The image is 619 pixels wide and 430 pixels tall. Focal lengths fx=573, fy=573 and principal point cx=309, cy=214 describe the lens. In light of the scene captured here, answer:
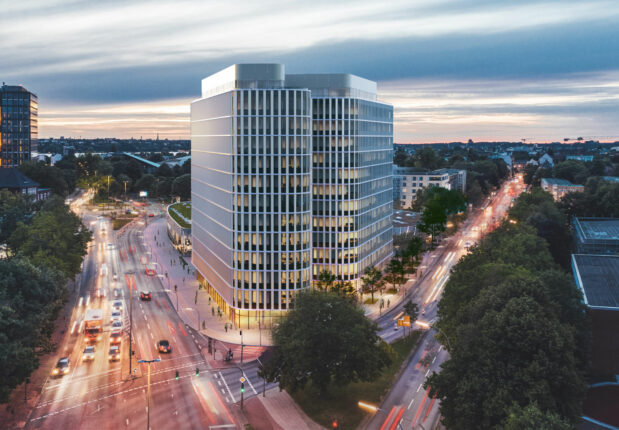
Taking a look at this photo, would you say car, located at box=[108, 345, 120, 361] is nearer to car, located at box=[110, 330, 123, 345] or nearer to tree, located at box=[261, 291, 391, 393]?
car, located at box=[110, 330, 123, 345]

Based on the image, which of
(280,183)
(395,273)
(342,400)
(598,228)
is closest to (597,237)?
(598,228)

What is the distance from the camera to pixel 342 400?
65250mm

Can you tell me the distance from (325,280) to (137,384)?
123ft

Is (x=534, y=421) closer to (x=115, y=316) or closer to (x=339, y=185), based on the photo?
(x=339, y=185)

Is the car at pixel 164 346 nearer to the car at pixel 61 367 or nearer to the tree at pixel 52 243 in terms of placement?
the car at pixel 61 367

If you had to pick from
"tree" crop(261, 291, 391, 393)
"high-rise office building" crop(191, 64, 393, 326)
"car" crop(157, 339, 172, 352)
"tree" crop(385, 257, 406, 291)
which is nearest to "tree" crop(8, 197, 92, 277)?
"high-rise office building" crop(191, 64, 393, 326)

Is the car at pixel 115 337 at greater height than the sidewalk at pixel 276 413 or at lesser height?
greater

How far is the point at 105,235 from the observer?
186 m

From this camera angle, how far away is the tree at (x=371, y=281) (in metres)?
105

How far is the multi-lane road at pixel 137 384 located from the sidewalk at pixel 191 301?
107 inches

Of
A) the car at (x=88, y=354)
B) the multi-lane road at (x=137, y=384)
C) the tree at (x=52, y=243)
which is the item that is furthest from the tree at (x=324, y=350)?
the tree at (x=52, y=243)

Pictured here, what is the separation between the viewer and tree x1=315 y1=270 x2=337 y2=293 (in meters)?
95.4

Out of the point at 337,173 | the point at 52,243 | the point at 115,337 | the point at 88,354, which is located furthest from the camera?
the point at 52,243

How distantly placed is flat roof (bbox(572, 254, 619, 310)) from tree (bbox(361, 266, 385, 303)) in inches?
1319
